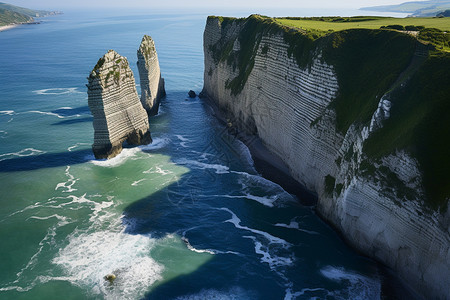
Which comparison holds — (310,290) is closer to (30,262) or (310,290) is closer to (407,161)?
(407,161)

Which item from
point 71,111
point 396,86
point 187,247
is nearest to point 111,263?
point 187,247

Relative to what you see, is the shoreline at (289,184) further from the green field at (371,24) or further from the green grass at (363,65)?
the green field at (371,24)

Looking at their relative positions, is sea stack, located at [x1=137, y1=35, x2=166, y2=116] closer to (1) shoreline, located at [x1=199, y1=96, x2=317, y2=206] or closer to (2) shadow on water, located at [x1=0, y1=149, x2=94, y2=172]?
(1) shoreline, located at [x1=199, y1=96, x2=317, y2=206]

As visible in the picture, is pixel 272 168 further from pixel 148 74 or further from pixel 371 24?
pixel 148 74

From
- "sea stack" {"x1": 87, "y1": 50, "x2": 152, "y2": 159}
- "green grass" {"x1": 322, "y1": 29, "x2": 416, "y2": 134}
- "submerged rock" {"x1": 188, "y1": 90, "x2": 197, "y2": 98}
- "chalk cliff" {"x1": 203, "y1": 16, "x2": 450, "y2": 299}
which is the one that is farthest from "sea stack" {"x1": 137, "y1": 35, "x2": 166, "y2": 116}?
"green grass" {"x1": 322, "y1": 29, "x2": 416, "y2": 134}

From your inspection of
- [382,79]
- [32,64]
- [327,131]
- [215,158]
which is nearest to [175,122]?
[215,158]
